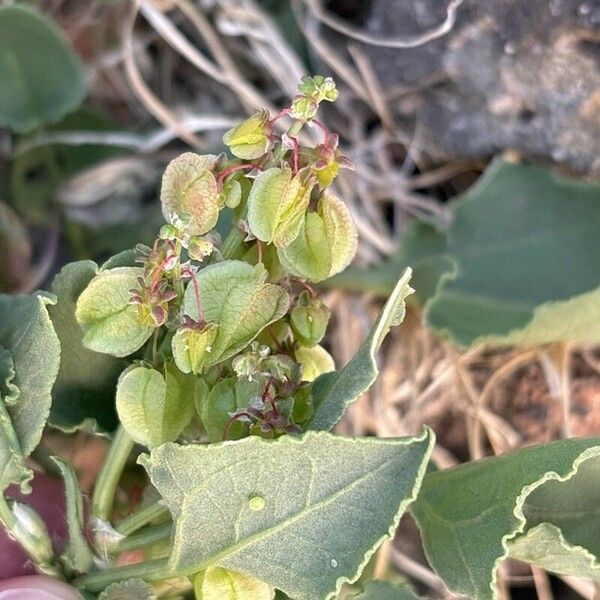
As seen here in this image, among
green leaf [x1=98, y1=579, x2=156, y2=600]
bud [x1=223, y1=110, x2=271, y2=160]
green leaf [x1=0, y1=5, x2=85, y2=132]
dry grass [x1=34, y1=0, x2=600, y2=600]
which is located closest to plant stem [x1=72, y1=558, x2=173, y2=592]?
green leaf [x1=98, y1=579, x2=156, y2=600]

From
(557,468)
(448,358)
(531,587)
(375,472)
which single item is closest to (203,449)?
(375,472)

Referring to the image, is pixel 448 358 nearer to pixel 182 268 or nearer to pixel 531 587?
pixel 531 587

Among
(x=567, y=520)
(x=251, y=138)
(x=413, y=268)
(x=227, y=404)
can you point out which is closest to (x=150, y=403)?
(x=227, y=404)

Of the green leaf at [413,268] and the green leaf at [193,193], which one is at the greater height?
the green leaf at [193,193]

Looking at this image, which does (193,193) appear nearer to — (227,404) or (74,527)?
(227,404)

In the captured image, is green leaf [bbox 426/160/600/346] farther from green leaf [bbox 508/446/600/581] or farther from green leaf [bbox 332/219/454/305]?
green leaf [bbox 508/446/600/581]

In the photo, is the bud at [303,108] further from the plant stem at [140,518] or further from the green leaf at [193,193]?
the plant stem at [140,518]

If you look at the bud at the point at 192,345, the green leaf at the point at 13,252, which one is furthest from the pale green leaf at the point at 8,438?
the green leaf at the point at 13,252
